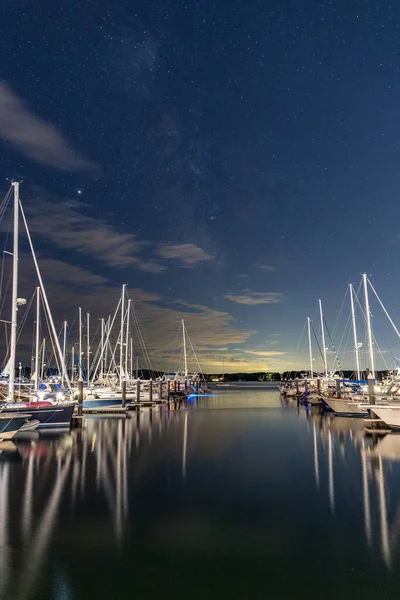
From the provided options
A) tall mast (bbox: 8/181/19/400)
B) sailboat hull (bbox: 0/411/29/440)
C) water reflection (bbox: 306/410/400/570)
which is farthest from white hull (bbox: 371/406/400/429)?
tall mast (bbox: 8/181/19/400)

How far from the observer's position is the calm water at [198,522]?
11531mm

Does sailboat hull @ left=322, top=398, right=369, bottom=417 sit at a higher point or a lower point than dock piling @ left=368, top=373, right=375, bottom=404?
lower

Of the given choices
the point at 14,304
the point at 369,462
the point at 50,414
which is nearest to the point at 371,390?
the point at 369,462

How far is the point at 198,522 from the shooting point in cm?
1633

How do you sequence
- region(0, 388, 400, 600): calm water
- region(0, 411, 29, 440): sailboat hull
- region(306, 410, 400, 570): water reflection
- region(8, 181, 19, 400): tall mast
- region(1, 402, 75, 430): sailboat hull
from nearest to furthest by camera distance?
region(0, 388, 400, 600): calm water, region(306, 410, 400, 570): water reflection, region(0, 411, 29, 440): sailboat hull, region(8, 181, 19, 400): tall mast, region(1, 402, 75, 430): sailboat hull

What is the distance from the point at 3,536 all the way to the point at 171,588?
659 cm

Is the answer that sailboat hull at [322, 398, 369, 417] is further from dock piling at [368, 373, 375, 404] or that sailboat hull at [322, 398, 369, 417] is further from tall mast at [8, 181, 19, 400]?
tall mast at [8, 181, 19, 400]

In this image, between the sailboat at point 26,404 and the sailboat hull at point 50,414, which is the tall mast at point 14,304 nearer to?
the sailboat at point 26,404

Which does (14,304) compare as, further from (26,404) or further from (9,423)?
(26,404)

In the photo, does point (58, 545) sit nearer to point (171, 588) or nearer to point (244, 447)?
point (171, 588)

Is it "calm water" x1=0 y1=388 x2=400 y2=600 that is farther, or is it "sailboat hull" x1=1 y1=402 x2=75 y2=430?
"sailboat hull" x1=1 y1=402 x2=75 y2=430

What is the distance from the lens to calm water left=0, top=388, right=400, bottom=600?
11.5 meters

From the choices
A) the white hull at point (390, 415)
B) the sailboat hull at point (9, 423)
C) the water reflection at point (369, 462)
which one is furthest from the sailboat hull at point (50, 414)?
the white hull at point (390, 415)

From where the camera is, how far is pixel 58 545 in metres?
13.9
